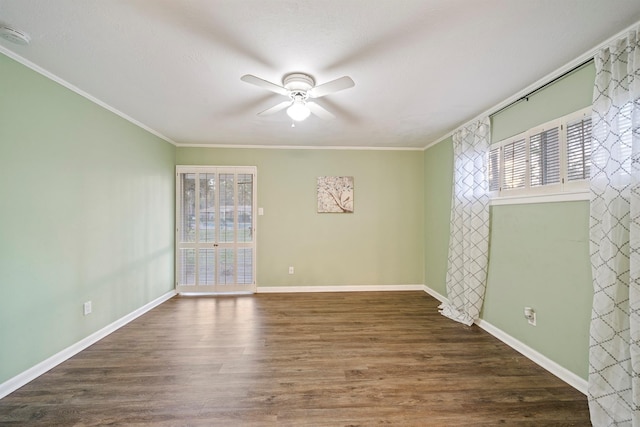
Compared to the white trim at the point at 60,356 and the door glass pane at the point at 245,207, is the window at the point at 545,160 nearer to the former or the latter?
the door glass pane at the point at 245,207

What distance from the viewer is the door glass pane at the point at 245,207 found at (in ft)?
14.1

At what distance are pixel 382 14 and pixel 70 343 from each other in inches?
145

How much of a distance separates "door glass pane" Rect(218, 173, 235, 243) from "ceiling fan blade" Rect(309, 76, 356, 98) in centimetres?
266

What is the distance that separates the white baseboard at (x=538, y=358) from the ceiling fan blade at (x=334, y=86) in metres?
2.79

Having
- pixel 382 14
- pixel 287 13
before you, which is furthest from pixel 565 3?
pixel 287 13

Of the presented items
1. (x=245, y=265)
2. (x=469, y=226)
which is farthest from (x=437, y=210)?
(x=245, y=265)

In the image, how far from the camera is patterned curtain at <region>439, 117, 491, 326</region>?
2.92 metres

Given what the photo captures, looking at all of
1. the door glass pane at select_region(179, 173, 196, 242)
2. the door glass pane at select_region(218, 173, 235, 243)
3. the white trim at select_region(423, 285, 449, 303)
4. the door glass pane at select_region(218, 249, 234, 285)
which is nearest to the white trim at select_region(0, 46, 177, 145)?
the door glass pane at select_region(179, 173, 196, 242)

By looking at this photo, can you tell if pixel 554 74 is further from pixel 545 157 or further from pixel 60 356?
pixel 60 356

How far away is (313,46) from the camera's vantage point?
177 cm

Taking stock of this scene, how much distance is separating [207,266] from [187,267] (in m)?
0.33

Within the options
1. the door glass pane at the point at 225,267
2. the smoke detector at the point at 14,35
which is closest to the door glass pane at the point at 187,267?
the door glass pane at the point at 225,267

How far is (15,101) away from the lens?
6.30 ft

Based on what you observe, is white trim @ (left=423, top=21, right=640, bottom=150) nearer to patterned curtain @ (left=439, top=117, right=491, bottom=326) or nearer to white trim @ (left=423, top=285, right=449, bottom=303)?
patterned curtain @ (left=439, top=117, right=491, bottom=326)
